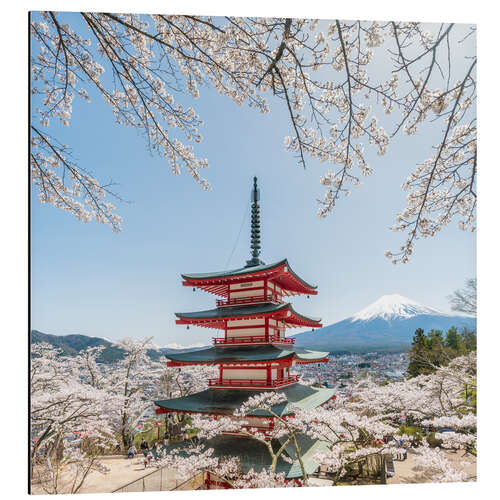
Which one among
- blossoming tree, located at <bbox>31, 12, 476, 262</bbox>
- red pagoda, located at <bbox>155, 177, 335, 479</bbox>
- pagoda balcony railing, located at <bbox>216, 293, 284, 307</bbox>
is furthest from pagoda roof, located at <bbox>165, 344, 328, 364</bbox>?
blossoming tree, located at <bbox>31, 12, 476, 262</bbox>

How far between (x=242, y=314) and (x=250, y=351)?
45cm

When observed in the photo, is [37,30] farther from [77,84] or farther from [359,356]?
[359,356]

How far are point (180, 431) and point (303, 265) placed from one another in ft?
10.4

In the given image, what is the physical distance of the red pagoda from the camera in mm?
3547

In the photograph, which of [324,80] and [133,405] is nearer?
[324,80]

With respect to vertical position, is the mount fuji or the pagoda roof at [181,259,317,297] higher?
the pagoda roof at [181,259,317,297]

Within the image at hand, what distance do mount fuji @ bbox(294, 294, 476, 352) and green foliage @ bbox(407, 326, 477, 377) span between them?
0.25 ft

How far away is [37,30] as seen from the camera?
281cm

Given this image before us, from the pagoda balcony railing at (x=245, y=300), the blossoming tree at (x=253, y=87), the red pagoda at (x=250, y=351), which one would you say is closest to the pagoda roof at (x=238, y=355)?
the red pagoda at (x=250, y=351)

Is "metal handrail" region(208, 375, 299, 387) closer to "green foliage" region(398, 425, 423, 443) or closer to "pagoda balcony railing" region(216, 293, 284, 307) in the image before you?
"pagoda balcony railing" region(216, 293, 284, 307)

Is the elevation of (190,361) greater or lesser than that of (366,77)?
lesser

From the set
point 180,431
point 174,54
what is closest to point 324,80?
point 174,54

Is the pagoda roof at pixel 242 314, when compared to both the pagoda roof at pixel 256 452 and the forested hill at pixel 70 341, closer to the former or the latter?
the forested hill at pixel 70 341
